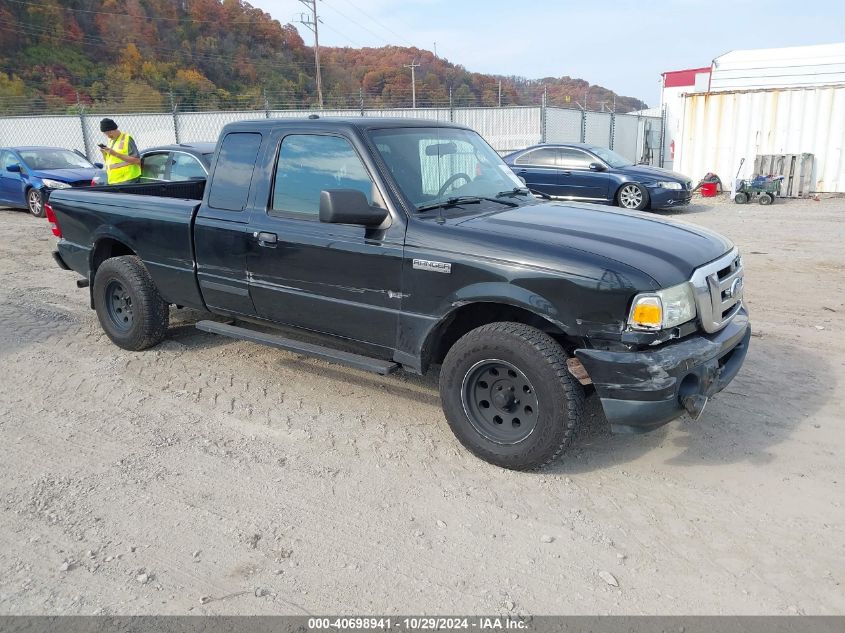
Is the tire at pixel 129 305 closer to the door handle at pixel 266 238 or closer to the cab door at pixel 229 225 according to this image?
the cab door at pixel 229 225

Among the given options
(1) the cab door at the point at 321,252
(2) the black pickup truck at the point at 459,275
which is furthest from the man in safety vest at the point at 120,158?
(1) the cab door at the point at 321,252

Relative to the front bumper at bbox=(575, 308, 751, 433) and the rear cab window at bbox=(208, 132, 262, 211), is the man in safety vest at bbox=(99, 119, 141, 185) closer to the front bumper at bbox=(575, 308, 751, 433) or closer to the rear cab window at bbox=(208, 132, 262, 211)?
the rear cab window at bbox=(208, 132, 262, 211)

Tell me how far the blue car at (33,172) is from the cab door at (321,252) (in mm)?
11090

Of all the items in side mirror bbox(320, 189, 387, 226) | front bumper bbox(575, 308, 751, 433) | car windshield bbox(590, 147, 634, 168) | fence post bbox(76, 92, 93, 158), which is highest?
fence post bbox(76, 92, 93, 158)

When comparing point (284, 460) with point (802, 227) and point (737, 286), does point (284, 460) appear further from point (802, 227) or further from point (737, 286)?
point (802, 227)

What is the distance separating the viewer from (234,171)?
188 inches

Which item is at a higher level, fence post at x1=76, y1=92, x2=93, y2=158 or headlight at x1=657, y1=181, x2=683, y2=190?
fence post at x1=76, y1=92, x2=93, y2=158

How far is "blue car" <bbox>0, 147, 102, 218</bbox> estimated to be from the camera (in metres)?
14.1

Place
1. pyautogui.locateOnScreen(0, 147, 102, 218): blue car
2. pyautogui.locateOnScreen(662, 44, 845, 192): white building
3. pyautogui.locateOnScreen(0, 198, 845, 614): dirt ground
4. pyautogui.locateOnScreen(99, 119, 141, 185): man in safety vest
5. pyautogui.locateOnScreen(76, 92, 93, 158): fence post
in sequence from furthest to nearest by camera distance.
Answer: pyautogui.locateOnScreen(76, 92, 93, 158): fence post < pyautogui.locateOnScreen(662, 44, 845, 192): white building < pyautogui.locateOnScreen(0, 147, 102, 218): blue car < pyautogui.locateOnScreen(99, 119, 141, 185): man in safety vest < pyautogui.locateOnScreen(0, 198, 845, 614): dirt ground

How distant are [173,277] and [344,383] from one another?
1606 mm

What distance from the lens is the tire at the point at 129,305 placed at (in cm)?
554

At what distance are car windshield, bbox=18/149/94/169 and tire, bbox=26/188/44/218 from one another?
607 millimetres

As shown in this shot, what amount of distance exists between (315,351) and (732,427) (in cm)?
274

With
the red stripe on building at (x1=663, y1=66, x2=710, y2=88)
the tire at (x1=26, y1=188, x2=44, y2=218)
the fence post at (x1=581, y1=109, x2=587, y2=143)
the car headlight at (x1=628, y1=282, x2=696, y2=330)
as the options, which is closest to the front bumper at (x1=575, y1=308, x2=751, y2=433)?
the car headlight at (x1=628, y1=282, x2=696, y2=330)
